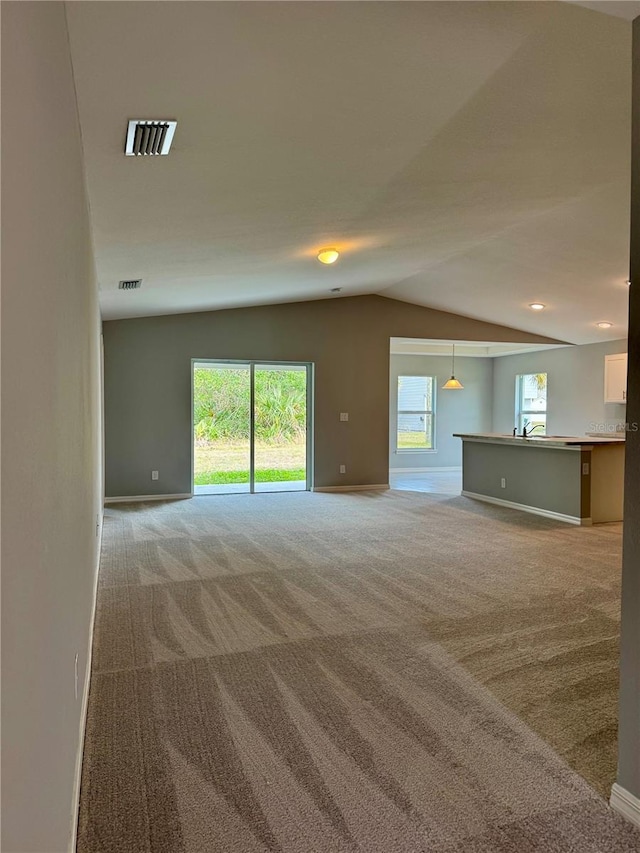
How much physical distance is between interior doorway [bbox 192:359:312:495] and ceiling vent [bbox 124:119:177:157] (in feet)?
17.6

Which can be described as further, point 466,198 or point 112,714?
point 466,198

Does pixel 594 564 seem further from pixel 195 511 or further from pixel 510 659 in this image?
pixel 195 511

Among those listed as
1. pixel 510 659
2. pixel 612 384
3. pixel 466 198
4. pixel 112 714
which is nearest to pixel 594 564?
pixel 510 659

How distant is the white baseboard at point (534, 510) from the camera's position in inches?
242

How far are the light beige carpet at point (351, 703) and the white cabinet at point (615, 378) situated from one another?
15.5 ft

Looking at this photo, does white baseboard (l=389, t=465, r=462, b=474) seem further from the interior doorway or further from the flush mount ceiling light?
the flush mount ceiling light

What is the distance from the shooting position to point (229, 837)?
64.3 inches

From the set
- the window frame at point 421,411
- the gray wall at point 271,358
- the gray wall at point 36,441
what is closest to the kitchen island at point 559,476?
the gray wall at point 271,358

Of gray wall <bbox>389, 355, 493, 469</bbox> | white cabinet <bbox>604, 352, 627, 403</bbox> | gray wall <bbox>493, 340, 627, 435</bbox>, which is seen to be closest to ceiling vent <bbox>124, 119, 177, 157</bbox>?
white cabinet <bbox>604, 352, 627, 403</bbox>

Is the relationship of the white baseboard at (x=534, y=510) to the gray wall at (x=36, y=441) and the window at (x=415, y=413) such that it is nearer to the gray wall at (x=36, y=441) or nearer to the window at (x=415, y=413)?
the window at (x=415, y=413)

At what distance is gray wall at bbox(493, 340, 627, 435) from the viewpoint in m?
9.34

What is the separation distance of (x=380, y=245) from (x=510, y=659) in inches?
157

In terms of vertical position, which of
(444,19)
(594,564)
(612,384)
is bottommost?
(594,564)

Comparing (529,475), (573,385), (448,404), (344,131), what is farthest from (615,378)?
(344,131)
